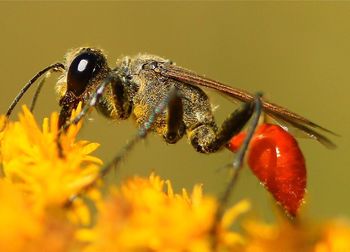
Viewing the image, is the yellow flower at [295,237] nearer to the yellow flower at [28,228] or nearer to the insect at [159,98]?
the yellow flower at [28,228]

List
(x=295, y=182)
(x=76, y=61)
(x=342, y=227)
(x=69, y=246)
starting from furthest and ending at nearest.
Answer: (x=76, y=61) < (x=295, y=182) < (x=342, y=227) < (x=69, y=246)

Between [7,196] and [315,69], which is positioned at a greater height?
[315,69]

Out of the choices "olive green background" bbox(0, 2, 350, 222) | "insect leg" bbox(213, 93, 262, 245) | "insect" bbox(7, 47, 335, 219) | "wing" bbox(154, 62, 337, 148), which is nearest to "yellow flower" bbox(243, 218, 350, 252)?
"insect leg" bbox(213, 93, 262, 245)

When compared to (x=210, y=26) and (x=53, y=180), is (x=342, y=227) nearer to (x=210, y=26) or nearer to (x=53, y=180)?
(x=53, y=180)

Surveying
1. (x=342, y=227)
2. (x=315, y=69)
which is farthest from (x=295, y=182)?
(x=315, y=69)

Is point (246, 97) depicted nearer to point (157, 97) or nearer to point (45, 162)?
point (157, 97)
